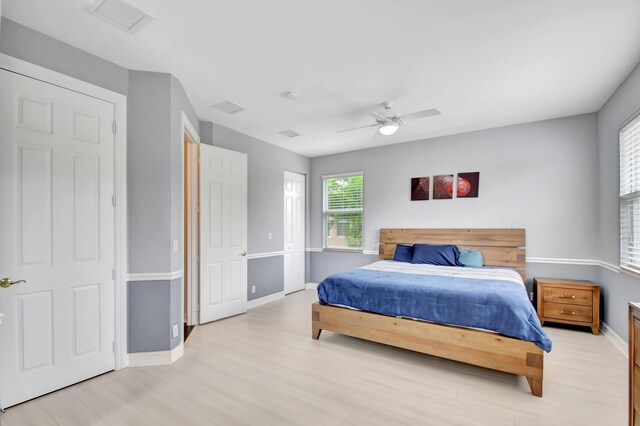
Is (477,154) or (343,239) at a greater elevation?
(477,154)

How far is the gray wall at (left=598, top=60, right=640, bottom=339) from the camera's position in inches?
113

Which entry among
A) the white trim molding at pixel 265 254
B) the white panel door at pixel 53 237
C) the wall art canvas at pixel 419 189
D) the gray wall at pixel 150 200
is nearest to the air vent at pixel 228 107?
the gray wall at pixel 150 200

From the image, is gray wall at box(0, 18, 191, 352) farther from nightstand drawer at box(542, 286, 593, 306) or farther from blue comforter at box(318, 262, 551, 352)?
nightstand drawer at box(542, 286, 593, 306)

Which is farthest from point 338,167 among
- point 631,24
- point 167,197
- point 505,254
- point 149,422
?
point 149,422

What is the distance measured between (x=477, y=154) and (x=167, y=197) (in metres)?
4.33

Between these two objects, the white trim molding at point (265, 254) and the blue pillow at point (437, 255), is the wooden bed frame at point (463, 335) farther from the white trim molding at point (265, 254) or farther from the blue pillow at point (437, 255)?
the white trim molding at point (265, 254)

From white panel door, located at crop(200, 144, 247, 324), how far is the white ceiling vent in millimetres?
1882

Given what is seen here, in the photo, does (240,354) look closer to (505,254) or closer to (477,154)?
(505,254)

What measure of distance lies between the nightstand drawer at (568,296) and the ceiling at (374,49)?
2241 millimetres

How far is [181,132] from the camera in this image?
312 centimetres

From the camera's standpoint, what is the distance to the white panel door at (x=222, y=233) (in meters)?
3.94

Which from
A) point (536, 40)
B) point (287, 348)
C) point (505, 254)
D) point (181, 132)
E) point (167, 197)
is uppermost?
point (536, 40)

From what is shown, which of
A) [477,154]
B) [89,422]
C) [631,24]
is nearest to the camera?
[89,422]

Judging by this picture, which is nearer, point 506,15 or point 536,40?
point 506,15
